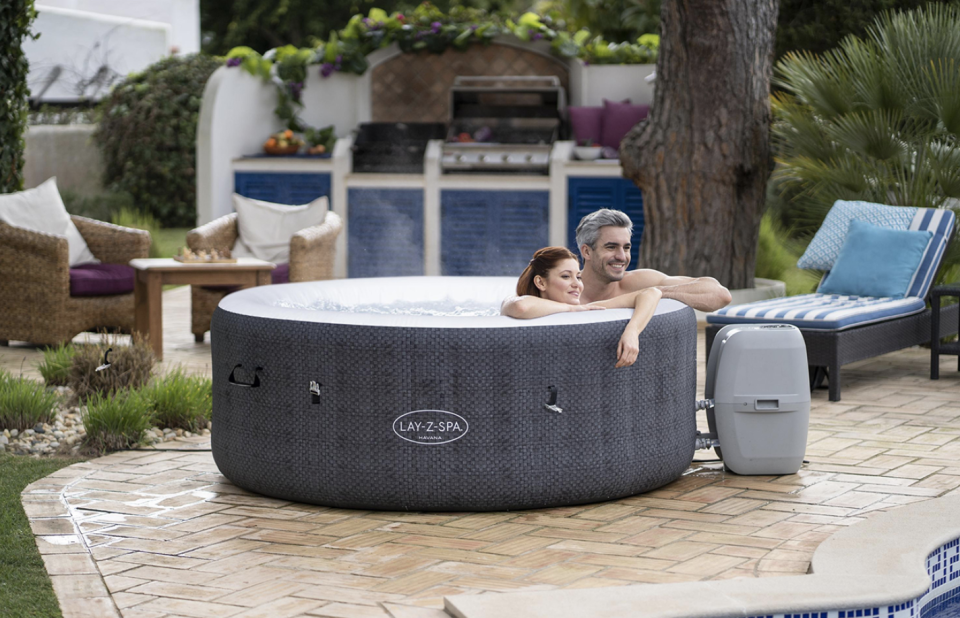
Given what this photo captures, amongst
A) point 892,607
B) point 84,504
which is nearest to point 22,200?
point 84,504

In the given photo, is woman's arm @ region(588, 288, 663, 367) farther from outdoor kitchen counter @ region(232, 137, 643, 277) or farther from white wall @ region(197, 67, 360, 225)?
white wall @ region(197, 67, 360, 225)

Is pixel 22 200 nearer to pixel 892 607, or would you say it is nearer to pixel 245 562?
pixel 245 562

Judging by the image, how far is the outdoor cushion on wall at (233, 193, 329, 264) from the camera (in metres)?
8.59

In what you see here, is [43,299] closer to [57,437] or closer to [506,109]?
[57,437]

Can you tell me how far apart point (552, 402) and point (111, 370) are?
284cm

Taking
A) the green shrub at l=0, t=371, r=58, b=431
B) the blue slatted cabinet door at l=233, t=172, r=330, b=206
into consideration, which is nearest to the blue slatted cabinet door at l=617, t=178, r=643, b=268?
the blue slatted cabinet door at l=233, t=172, r=330, b=206

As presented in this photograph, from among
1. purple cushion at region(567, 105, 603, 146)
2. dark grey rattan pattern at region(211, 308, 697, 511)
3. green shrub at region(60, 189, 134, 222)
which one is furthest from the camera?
green shrub at region(60, 189, 134, 222)

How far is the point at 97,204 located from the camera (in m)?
13.9

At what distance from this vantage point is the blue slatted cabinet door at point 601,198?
1063 cm

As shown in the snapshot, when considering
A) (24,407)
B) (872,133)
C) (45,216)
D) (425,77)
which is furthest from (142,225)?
(872,133)

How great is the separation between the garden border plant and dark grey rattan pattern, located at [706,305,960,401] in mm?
5532

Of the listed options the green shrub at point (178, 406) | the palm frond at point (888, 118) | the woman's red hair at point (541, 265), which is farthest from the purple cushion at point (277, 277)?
the woman's red hair at point (541, 265)

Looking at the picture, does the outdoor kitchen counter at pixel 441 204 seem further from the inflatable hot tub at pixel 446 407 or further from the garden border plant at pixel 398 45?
the inflatable hot tub at pixel 446 407

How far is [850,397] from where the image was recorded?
20.1 feet
